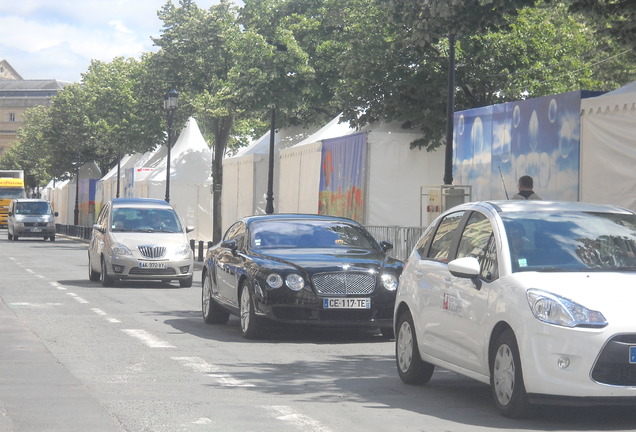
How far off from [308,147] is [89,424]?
87.9 feet

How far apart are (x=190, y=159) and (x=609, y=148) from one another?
38.4 meters

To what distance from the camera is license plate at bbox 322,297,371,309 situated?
13.4 m

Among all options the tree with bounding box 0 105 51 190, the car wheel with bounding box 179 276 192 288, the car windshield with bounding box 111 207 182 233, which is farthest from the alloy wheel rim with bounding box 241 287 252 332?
the tree with bounding box 0 105 51 190

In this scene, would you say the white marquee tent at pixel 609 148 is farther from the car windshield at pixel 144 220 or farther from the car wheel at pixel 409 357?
the car windshield at pixel 144 220

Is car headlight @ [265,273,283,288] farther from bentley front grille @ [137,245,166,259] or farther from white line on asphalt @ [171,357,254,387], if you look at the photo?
bentley front grille @ [137,245,166,259]

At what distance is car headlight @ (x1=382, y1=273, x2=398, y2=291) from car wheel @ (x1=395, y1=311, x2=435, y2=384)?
132 inches

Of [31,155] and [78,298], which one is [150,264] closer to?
[78,298]

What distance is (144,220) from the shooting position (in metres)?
24.6

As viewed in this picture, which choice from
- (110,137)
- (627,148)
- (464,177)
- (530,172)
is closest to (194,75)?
(110,137)

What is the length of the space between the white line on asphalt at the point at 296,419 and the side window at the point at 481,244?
165 cm

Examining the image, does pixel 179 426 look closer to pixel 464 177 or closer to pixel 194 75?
pixel 464 177

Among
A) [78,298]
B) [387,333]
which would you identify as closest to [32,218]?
[78,298]

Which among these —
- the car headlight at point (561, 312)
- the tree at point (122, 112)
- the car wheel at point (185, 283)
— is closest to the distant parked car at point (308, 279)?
the car headlight at point (561, 312)

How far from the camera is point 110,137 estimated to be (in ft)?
206
